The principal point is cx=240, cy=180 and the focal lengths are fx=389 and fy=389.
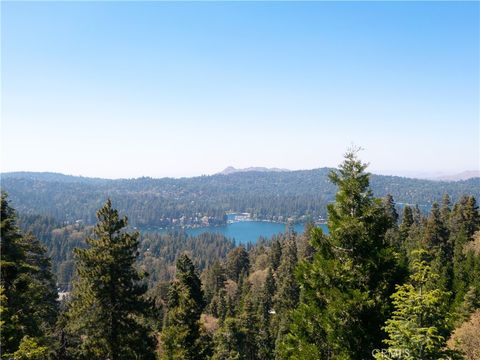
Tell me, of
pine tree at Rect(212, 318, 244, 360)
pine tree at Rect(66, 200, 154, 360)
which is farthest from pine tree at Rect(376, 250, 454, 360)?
pine tree at Rect(212, 318, 244, 360)

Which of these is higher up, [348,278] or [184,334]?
[348,278]

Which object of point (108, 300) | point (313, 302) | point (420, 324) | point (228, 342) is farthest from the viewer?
point (228, 342)

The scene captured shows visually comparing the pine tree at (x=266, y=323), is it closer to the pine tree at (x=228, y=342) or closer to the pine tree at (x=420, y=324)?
the pine tree at (x=228, y=342)

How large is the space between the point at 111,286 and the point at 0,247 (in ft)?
18.6

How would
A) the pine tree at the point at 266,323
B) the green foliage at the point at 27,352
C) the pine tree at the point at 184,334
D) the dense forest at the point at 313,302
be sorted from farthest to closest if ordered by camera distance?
1. the pine tree at the point at 266,323
2. the pine tree at the point at 184,334
3. the green foliage at the point at 27,352
4. the dense forest at the point at 313,302

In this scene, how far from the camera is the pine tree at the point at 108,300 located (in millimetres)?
20266

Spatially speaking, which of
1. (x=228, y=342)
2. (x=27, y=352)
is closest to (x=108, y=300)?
(x=27, y=352)

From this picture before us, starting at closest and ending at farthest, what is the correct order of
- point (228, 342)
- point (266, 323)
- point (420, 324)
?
point (420, 324) < point (228, 342) < point (266, 323)

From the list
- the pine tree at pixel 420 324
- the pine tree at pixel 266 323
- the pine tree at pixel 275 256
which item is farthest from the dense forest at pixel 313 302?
the pine tree at pixel 275 256

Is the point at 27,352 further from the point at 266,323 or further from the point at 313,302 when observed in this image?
the point at 266,323

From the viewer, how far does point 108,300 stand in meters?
20.5

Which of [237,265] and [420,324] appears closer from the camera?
[420,324]

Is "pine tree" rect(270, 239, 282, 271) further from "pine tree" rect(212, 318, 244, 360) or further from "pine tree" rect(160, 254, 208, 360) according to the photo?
"pine tree" rect(160, 254, 208, 360)

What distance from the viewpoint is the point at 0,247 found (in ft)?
62.6
